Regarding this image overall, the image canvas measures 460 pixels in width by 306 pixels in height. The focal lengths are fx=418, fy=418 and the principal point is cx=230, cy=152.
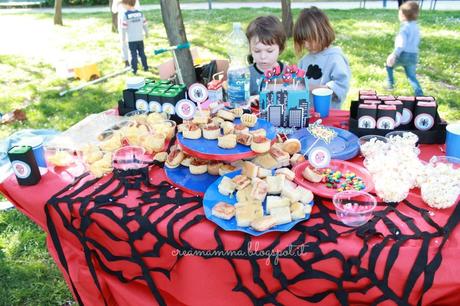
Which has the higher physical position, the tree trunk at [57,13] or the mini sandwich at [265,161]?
the tree trunk at [57,13]

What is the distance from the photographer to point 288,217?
1.45 metres

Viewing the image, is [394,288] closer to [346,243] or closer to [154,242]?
[346,243]

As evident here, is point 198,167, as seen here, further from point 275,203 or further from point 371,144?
point 371,144

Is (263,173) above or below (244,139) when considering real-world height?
below

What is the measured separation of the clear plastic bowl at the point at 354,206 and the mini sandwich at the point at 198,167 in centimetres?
56

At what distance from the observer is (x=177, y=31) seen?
2.99 metres

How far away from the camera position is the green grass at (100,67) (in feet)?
8.60

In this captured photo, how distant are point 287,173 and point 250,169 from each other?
0.48 ft

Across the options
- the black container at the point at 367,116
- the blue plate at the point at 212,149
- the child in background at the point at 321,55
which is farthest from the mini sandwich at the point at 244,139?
the child in background at the point at 321,55

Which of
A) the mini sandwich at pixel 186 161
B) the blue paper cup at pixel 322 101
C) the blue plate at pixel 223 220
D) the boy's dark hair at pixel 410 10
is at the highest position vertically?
the boy's dark hair at pixel 410 10

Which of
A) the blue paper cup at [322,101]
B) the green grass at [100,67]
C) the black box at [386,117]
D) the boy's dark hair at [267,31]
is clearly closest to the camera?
the black box at [386,117]

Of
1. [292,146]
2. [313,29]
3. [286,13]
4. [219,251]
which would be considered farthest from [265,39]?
[286,13]

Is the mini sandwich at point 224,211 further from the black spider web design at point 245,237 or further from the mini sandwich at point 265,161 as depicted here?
the mini sandwich at point 265,161

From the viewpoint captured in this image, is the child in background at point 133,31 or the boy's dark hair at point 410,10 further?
the child in background at point 133,31
